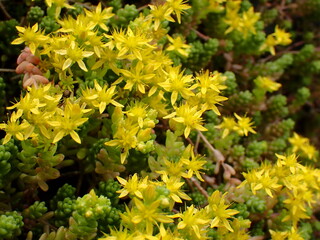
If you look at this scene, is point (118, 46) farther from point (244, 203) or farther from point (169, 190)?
point (244, 203)

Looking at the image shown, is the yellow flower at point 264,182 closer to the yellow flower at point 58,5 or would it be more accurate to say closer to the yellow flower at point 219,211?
the yellow flower at point 219,211

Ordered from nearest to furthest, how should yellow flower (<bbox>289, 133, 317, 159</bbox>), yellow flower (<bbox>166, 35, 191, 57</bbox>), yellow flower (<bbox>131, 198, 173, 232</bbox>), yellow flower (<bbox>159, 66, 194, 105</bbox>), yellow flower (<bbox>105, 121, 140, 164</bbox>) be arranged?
yellow flower (<bbox>131, 198, 173, 232</bbox>)
yellow flower (<bbox>105, 121, 140, 164</bbox>)
yellow flower (<bbox>159, 66, 194, 105</bbox>)
yellow flower (<bbox>166, 35, 191, 57</bbox>)
yellow flower (<bbox>289, 133, 317, 159</bbox>)

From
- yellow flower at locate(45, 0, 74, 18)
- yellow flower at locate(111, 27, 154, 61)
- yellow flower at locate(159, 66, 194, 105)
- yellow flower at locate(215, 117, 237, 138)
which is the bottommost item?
yellow flower at locate(215, 117, 237, 138)

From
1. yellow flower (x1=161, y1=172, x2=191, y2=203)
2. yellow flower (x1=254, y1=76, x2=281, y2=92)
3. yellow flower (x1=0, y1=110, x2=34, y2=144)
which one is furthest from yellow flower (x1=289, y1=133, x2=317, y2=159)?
yellow flower (x1=0, y1=110, x2=34, y2=144)

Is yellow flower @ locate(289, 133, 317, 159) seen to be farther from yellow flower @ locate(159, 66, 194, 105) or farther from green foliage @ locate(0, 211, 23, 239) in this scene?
green foliage @ locate(0, 211, 23, 239)

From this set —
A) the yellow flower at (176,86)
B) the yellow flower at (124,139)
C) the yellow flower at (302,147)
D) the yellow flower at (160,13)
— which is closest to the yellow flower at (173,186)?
the yellow flower at (124,139)

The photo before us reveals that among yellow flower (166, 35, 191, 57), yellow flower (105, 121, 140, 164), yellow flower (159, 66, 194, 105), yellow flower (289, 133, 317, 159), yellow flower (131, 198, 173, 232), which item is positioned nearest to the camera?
yellow flower (131, 198, 173, 232)

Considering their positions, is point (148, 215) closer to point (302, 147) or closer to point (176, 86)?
point (176, 86)

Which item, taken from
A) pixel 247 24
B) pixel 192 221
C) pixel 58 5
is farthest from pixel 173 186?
pixel 247 24
